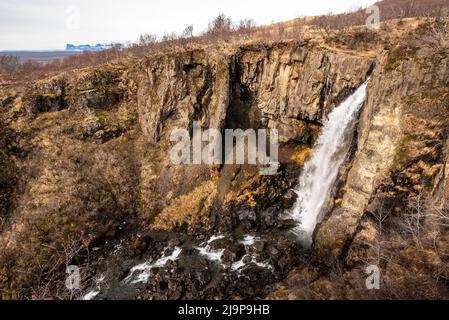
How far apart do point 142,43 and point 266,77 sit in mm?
28910

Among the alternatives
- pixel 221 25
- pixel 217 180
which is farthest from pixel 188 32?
pixel 217 180

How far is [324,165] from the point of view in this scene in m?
26.4

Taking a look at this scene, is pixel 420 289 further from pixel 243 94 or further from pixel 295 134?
pixel 243 94

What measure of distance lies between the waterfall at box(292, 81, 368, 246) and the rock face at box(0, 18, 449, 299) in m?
1.14

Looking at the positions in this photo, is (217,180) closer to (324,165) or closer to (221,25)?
(324,165)

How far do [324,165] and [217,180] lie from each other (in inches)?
404

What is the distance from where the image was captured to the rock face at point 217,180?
57.3 ft

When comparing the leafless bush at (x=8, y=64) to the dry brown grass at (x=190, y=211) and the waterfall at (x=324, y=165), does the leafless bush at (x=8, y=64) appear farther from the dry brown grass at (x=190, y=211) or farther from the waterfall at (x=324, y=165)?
the waterfall at (x=324, y=165)

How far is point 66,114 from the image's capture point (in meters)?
33.3

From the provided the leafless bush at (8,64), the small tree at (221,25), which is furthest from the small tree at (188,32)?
the leafless bush at (8,64)

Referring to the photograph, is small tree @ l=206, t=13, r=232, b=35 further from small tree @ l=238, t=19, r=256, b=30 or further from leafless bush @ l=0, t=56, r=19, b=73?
leafless bush @ l=0, t=56, r=19, b=73

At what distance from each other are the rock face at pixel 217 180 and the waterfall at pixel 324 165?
1143 millimetres
